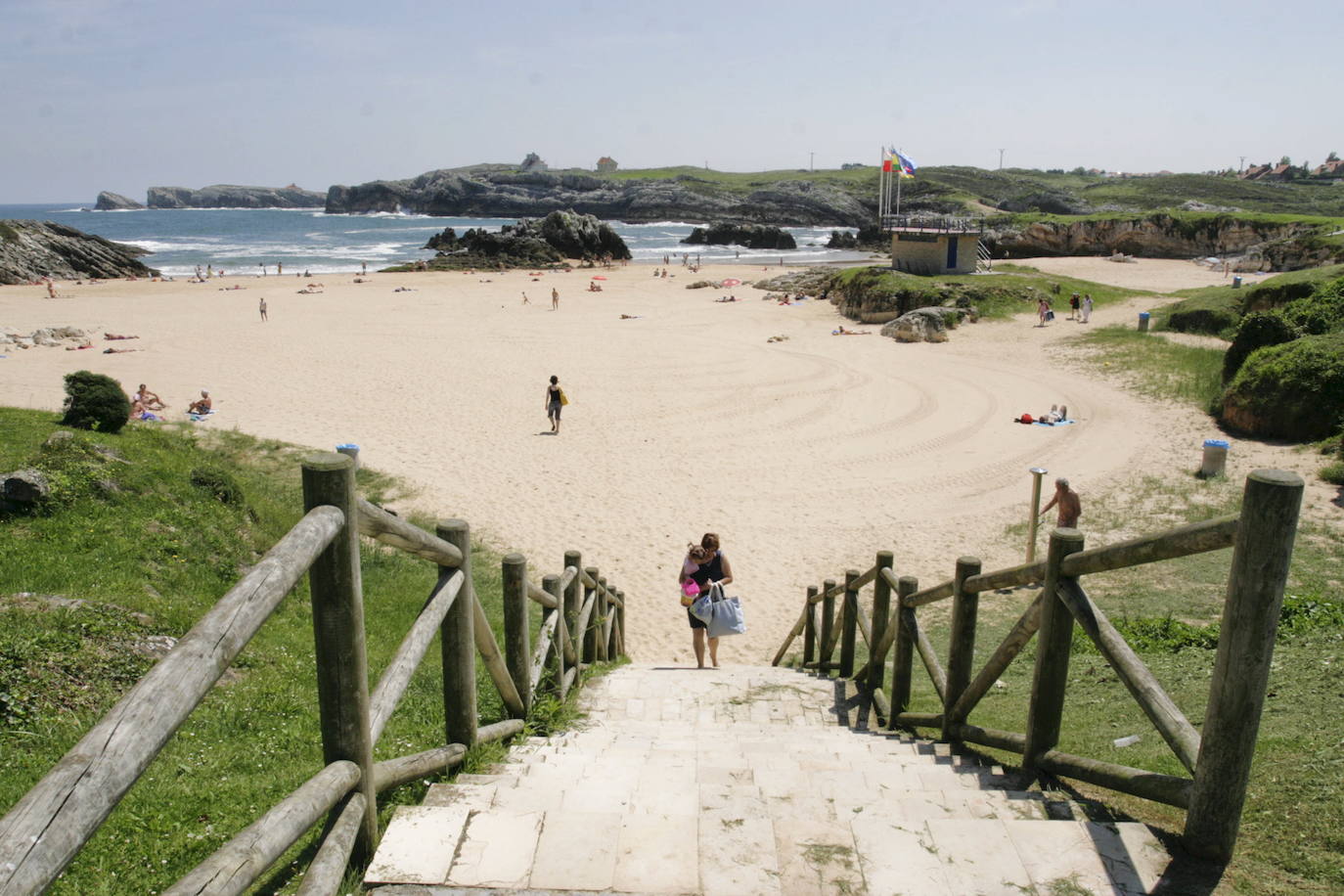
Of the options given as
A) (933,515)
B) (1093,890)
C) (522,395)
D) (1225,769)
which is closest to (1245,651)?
(1225,769)

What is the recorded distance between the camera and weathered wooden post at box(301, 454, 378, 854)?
2705 mm

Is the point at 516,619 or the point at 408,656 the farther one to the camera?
the point at 516,619

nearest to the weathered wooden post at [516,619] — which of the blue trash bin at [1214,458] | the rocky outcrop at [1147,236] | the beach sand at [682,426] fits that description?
the beach sand at [682,426]

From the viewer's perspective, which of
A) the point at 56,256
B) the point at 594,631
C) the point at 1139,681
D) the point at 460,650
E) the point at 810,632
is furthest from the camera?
the point at 56,256

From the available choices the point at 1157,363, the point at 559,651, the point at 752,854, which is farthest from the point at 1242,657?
the point at 1157,363

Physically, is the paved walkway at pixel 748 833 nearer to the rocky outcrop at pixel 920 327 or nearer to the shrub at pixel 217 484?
the shrub at pixel 217 484

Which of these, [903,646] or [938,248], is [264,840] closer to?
[903,646]

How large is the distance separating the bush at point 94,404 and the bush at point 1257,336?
2144 centimetres

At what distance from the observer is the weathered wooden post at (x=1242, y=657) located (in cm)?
274

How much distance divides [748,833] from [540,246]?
65133 millimetres

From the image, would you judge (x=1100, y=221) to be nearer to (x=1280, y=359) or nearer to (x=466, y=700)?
(x=1280, y=359)

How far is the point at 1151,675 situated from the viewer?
375 cm

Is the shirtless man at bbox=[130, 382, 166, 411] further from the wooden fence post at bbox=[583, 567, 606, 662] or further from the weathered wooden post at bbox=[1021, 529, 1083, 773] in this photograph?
the weathered wooden post at bbox=[1021, 529, 1083, 773]

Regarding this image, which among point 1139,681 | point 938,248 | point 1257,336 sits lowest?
point 1257,336
